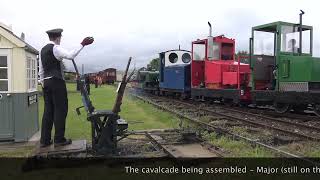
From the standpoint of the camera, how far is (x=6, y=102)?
27.1 feet

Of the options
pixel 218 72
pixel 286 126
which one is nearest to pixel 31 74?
pixel 286 126

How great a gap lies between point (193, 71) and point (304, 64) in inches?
333

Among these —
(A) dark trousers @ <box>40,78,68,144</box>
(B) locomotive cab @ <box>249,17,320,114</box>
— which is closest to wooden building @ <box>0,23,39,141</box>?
→ (A) dark trousers @ <box>40,78,68,144</box>

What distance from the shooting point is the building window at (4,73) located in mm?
8273

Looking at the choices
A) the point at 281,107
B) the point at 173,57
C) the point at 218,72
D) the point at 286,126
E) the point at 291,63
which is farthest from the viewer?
the point at 173,57

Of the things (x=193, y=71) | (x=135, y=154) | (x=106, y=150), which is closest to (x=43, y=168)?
(x=106, y=150)

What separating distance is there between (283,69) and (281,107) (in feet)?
4.10

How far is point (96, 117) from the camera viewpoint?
664 cm

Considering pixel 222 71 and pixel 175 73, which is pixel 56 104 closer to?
pixel 222 71

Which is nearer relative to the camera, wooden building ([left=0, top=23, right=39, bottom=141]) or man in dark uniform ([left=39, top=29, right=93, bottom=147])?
man in dark uniform ([left=39, top=29, right=93, bottom=147])

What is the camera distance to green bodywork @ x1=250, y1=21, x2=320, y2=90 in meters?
12.9

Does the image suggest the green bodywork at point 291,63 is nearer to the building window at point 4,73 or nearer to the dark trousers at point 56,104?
the dark trousers at point 56,104

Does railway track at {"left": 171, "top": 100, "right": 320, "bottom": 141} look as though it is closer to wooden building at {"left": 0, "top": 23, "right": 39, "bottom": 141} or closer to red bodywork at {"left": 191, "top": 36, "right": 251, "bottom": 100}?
red bodywork at {"left": 191, "top": 36, "right": 251, "bottom": 100}

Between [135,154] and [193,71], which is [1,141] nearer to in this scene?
[135,154]
